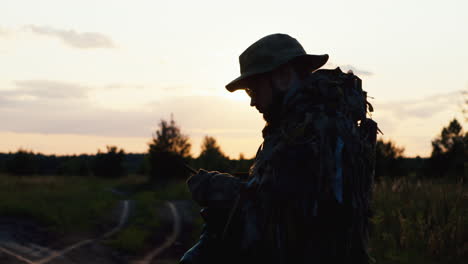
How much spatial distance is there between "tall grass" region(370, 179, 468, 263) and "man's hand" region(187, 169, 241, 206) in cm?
559

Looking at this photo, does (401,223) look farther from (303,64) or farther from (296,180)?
(296,180)

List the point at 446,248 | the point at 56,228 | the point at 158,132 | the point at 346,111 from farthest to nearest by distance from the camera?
1. the point at 158,132
2. the point at 56,228
3. the point at 446,248
4. the point at 346,111

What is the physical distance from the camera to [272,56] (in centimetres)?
241

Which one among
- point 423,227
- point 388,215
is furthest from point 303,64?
point 388,215

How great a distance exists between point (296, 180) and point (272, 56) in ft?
2.45

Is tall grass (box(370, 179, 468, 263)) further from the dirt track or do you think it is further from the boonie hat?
the boonie hat

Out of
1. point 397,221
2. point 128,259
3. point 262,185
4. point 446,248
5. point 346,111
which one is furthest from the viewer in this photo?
point 128,259

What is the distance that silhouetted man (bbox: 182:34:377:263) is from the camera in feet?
6.68

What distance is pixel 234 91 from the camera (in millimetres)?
2838

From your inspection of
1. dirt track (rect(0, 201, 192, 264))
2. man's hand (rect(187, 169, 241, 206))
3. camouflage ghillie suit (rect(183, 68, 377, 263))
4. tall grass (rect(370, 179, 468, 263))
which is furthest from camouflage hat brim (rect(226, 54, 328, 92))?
dirt track (rect(0, 201, 192, 264))

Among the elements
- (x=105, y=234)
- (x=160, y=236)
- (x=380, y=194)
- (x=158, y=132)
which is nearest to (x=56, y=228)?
(x=105, y=234)

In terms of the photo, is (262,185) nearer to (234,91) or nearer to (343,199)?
(343,199)

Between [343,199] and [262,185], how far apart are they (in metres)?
0.41

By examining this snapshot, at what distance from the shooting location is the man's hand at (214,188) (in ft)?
7.23
